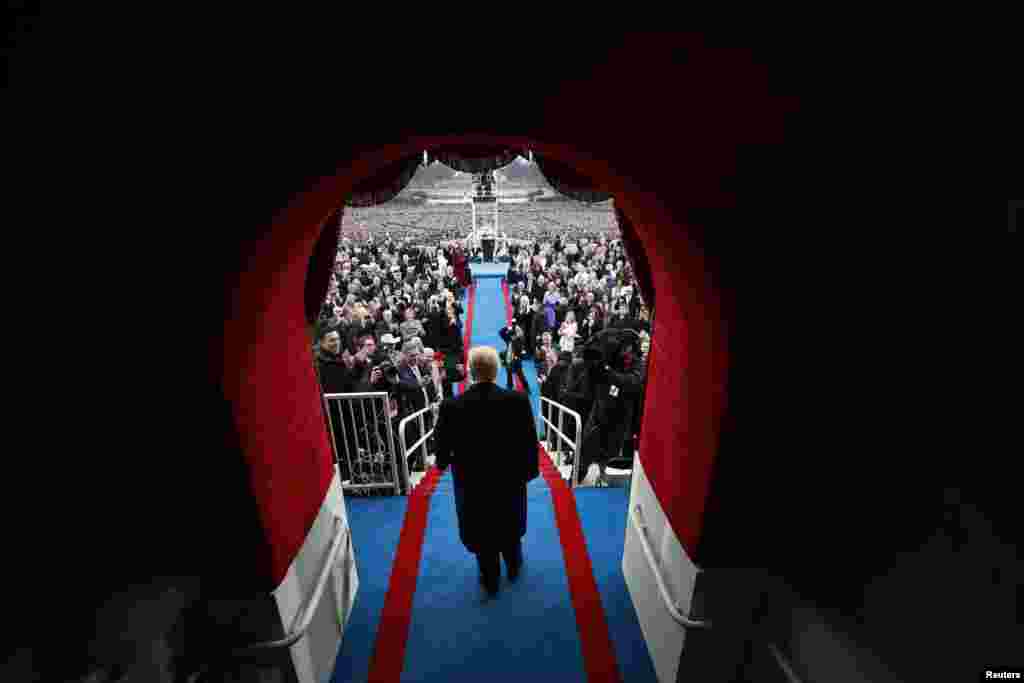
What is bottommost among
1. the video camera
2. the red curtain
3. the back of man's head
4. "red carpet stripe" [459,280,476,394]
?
"red carpet stripe" [459,280,476,394]

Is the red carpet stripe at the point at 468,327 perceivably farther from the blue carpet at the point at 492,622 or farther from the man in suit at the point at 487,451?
the man in suit at the point at 487,451

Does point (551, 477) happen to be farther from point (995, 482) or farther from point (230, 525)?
point (995, 482)

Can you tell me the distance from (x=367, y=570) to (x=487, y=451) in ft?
5.61

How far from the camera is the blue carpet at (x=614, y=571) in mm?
3012

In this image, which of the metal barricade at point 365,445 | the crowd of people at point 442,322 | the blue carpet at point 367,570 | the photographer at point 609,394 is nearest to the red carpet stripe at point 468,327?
the crowd of people at point 442,322

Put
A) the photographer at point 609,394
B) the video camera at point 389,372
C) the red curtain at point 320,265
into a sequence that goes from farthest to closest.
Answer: the video camera at point 389,372
the photographer at point 609,394
the red curtain at point 320,265

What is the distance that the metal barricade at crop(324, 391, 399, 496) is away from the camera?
4.39 meters

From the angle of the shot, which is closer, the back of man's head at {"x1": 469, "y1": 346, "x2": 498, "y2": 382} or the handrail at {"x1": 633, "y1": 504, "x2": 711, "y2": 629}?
the handrail at {"x1": 633, "y1": 504, "x2": 711, "y2": 629}

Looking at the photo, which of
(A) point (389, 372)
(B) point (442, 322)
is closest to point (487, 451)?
(A) point (389, 372)

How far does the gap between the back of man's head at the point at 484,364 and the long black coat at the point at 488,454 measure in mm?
50

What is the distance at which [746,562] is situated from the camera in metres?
2.42

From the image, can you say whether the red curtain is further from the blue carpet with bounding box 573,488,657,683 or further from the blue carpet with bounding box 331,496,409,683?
the blue carpet with bounding box 573,488,657,683

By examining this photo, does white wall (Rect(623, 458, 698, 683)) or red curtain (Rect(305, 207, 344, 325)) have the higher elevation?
red curtain (Rect(305, 207, 344, 325))

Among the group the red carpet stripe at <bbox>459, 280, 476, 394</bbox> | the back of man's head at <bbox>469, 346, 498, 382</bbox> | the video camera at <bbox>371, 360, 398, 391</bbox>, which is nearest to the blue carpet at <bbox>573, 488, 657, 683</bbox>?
the back of man's head at <bbox>469, 346, 498, 382</bbox>
